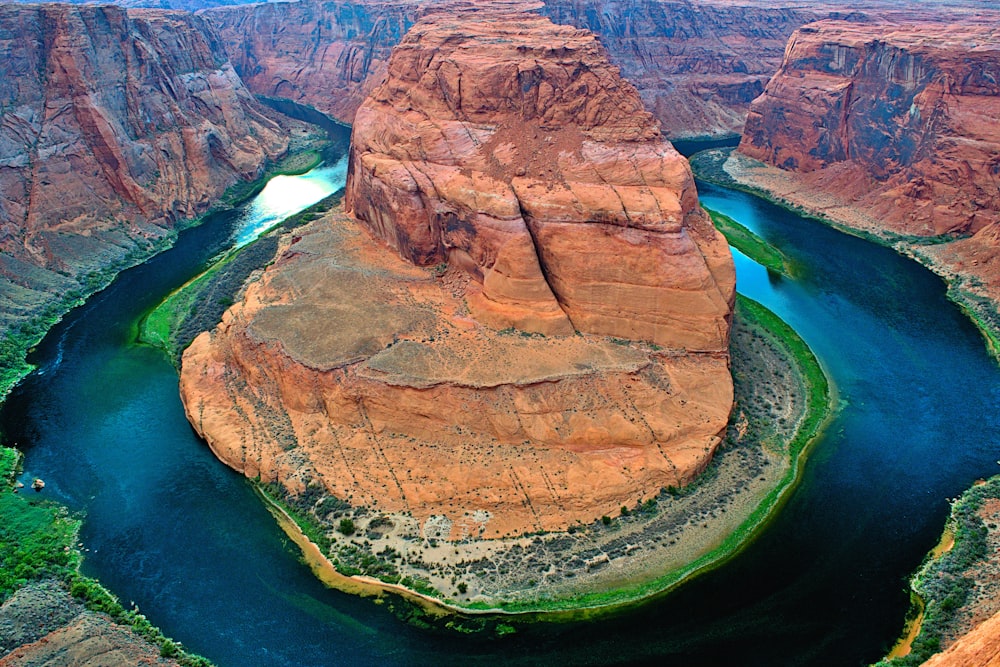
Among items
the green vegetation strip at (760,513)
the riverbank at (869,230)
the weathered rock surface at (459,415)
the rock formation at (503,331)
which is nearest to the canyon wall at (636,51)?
the riverbank at (869,230)

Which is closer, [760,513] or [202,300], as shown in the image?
[760,513]

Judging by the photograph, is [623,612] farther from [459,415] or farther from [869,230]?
[869,230]

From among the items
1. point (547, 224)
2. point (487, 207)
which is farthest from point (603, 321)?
point (487, 207)

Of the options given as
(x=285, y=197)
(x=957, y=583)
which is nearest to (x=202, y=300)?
(x=285, y=197)

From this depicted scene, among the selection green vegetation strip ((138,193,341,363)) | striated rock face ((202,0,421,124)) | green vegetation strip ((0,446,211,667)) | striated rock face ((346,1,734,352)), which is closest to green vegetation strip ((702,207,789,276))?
striated rock face ((346,1,734,352))

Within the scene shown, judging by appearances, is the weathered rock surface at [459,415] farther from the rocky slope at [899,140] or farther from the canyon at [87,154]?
the rocky slope at [899,140]

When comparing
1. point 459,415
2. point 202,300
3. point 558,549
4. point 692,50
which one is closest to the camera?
point 558,549
